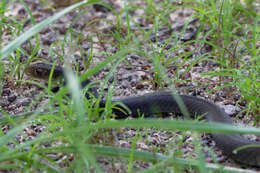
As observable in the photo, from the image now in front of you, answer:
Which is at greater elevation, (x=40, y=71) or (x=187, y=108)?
(x=40, y=71)

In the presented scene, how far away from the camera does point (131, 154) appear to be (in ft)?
6.93

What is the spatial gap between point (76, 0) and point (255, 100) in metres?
3.83

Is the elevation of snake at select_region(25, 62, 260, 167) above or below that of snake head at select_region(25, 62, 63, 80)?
below

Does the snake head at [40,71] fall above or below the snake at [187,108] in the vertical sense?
above

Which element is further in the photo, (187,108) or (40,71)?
(40,71)

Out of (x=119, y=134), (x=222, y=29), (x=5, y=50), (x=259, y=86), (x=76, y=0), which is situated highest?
(x=76, y=0)

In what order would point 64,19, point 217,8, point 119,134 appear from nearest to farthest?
point 119,134 → point 217,8 → point 64,19

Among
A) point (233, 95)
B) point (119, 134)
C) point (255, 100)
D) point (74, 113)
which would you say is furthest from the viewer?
point (233, 95)

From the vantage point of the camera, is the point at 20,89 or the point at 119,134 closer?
the point at 119,134

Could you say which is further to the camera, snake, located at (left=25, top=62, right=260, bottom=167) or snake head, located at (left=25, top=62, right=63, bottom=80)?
snake head, located at (left=25, top=62, right=63, bottom=80)

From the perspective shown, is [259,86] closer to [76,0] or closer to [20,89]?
[20,89]

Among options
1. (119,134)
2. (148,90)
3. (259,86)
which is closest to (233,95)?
(259,86)

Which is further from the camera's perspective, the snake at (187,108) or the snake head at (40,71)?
the snake head at (40,71)

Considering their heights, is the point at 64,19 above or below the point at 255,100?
above
